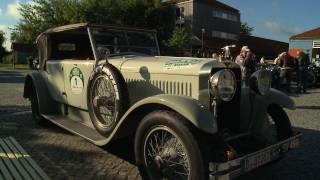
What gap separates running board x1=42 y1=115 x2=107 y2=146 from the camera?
5.29m

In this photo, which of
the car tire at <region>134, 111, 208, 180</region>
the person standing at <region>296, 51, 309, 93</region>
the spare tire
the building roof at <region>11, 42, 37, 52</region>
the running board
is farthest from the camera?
the building roof at <region>11, 42, 37, 52</region>

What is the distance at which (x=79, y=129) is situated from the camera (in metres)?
5.94

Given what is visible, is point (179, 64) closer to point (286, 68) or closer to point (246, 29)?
point (286, 68)

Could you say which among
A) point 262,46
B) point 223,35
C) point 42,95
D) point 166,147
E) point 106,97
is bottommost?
point 166,147

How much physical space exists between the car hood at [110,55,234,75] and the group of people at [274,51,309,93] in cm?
1043

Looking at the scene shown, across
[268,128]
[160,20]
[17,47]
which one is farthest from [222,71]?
[17,47]

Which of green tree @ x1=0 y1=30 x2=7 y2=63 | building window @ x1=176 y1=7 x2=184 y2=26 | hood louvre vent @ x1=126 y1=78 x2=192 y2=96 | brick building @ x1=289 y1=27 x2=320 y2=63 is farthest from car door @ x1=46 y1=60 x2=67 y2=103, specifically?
green tree @ x1=0 y1=30 x2=7 y2=63

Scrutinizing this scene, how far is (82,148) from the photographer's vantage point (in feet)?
19.8

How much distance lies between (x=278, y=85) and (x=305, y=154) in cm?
957

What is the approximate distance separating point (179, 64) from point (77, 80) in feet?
7.10

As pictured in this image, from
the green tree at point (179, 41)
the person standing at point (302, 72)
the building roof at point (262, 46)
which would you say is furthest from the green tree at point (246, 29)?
the person standing at point (302, 72)

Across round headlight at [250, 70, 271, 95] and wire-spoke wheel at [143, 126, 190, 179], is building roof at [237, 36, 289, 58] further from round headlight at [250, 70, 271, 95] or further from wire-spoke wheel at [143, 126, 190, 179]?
wire-spoke wheel at [143, 126, 190, 179]

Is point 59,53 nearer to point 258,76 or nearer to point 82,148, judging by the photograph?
point 82,148

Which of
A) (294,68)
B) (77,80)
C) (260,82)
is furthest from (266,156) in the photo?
(294,68)
